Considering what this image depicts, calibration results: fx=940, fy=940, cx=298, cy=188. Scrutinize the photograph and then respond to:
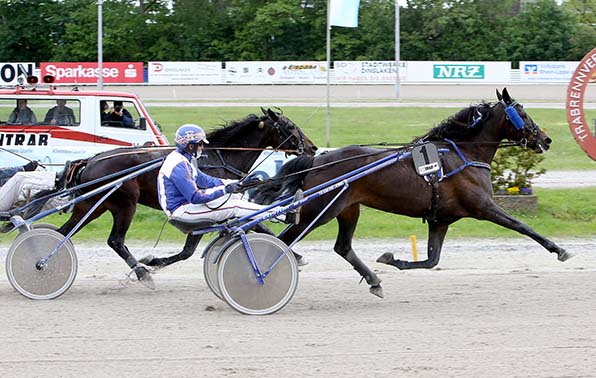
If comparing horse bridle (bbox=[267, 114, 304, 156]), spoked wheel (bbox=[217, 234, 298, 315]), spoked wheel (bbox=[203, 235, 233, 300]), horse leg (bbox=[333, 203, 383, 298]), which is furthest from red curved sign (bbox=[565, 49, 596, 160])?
spoked wheel (bbox=[203, 235, 233, 300])

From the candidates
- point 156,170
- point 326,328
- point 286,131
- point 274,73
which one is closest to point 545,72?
point 274,73

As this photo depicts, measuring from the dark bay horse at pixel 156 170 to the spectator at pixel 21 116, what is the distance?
6053 mm

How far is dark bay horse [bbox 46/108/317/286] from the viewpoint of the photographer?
28.0 ft

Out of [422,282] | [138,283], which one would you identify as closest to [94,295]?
[138,283]

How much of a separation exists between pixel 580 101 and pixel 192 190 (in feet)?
21.9

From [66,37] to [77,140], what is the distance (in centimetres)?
3810

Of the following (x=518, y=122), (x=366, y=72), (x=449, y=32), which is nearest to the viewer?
(x=518, y=122)

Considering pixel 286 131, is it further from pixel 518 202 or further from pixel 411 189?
pixel 518 202

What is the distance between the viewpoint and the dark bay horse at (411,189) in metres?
7.77

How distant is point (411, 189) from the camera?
7.79 m

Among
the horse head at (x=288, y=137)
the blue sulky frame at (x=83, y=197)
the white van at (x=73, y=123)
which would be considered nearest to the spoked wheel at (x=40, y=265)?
the blue sulky frame at (x=83, y=197)

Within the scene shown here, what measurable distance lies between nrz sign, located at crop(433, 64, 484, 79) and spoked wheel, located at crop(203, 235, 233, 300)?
33.0 m

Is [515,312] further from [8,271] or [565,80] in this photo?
[565,80]

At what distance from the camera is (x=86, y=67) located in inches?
1582
